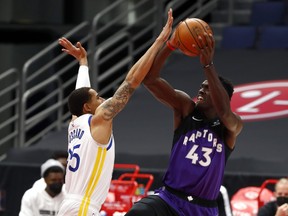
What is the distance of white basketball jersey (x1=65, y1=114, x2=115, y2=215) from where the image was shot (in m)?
7.96

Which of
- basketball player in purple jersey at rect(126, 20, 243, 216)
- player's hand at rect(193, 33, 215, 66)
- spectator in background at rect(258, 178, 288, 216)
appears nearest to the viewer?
player's hand at rect(193, 33, 215, 66)

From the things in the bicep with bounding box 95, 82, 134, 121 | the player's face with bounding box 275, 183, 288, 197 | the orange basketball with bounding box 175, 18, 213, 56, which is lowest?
the player's face with bounding box 275, 183, 288, 197

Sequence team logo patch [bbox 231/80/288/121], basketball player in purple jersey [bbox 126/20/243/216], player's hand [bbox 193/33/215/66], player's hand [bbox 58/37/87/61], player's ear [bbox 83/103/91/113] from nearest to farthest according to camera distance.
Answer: player's hand [bbox 193/33/215/66], basketball player in purple jersey [bbox 126/20/243/216], player's ear [bbox 83/103/91/113], player's hand [bbox 58/37/87/61], team logo patch [bbox 231/80/288/121]

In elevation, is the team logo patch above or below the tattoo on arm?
above

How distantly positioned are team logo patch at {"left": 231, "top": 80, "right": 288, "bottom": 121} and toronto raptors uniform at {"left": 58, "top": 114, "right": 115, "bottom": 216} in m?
5.61

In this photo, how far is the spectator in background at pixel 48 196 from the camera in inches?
438

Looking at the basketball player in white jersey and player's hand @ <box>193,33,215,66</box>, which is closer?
player's hand @ <box>193,33,215,66</box>

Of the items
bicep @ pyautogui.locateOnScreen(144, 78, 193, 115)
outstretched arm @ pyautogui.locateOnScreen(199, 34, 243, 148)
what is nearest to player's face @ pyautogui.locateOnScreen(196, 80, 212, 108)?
bicep @ pyautogui.locateOnScreen(144, 78, 193, 115)

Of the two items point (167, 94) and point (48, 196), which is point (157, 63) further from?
point (48, 196)

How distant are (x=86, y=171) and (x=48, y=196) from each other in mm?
3353

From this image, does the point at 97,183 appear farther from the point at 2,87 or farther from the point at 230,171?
the point at 2,87

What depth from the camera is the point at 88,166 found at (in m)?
7.98

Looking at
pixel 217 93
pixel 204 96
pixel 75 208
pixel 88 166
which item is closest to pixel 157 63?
pixel 204 96

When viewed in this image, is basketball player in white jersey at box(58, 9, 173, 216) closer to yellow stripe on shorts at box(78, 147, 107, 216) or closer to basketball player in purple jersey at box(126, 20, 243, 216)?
yellow stripe on shorts at box(78, 147, 107, 216)
